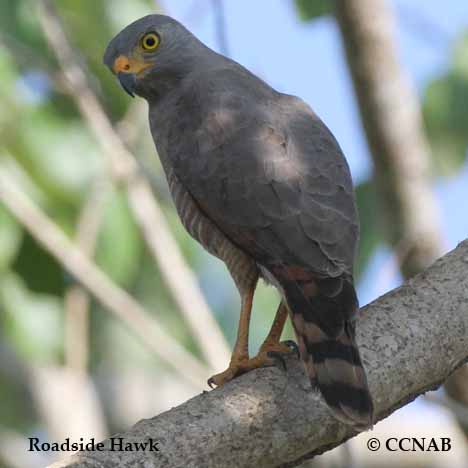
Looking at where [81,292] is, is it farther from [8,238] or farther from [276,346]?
[276,346]

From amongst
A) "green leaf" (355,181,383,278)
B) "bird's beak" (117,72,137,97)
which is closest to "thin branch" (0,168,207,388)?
"bird's beak" (117,72,137,97)

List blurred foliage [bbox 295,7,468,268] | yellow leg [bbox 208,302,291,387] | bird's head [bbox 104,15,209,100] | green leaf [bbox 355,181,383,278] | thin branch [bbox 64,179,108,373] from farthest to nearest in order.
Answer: green leaf [bbox 355,181,383,278]
blurred foliage [bbox 295,7,468,268]
thin branch [bbox 64,179,108,373]
bird's head [bbox 104,15,209,100]
yellow leg [bbox 208,302,291,387]

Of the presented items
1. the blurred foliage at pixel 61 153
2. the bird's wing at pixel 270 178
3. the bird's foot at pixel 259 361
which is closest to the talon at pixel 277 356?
the bird's foot at pixel 259 361

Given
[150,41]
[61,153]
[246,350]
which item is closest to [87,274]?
[61,153]

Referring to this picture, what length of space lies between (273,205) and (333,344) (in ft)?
2.02

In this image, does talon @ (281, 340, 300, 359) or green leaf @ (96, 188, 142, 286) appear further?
green leaf @ (96, 188, 142, 286)

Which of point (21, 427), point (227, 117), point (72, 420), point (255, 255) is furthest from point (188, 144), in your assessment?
point (21, 427)

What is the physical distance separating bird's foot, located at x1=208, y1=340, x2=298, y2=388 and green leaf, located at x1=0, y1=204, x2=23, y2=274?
1579mm

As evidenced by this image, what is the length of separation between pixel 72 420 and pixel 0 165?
1.49 metres

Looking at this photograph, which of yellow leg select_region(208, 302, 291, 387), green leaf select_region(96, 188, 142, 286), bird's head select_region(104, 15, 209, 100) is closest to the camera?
yellow leg select_region(208, 302, 291, 387)

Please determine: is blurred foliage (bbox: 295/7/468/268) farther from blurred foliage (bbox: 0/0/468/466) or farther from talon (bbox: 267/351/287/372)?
talon (bbox: 267/351/287/372)

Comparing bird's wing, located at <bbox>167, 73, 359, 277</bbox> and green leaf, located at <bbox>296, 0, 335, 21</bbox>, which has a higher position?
green leaf, located at <bbox>296, 0, 335, 21</bbox>

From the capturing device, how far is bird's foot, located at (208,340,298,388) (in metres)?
4.48

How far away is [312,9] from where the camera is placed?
21.3ft
